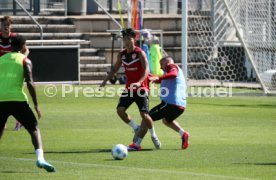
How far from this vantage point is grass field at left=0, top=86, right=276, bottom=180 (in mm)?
13680

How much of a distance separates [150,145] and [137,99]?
0.93 meters

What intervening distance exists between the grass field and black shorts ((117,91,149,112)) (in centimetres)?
75

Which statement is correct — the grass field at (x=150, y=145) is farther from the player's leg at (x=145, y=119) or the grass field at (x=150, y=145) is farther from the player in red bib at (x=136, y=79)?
the player in red bib at (x=136, y=79)

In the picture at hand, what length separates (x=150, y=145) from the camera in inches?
687

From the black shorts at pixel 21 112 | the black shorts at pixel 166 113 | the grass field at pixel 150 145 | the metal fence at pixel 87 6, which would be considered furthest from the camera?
the metal fence at pixel 87 6

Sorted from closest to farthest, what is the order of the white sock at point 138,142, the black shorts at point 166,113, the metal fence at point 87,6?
the white sock at point 138,142 → the black shorts at point 166,113 → the metal fence at point 87,6

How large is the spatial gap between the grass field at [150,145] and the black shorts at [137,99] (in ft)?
2.45

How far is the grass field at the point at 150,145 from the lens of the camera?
1368 centimetres

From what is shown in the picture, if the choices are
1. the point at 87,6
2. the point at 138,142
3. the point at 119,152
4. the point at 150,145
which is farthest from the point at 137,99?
the point at 87,6

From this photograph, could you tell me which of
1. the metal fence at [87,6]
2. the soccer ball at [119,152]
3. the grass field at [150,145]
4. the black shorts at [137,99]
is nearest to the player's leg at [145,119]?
the black shorts at [137,99]

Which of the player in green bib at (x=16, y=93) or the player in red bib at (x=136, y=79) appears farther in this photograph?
the player in red bib at (x=136, y=79)

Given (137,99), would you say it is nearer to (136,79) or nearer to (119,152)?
(136,79)

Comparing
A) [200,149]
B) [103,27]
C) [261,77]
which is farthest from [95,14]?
[200,149]

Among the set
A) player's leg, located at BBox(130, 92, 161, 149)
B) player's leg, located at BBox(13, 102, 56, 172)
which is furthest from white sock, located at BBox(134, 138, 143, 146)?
player's leg, located at BBox(13, 102, 56, 172)
